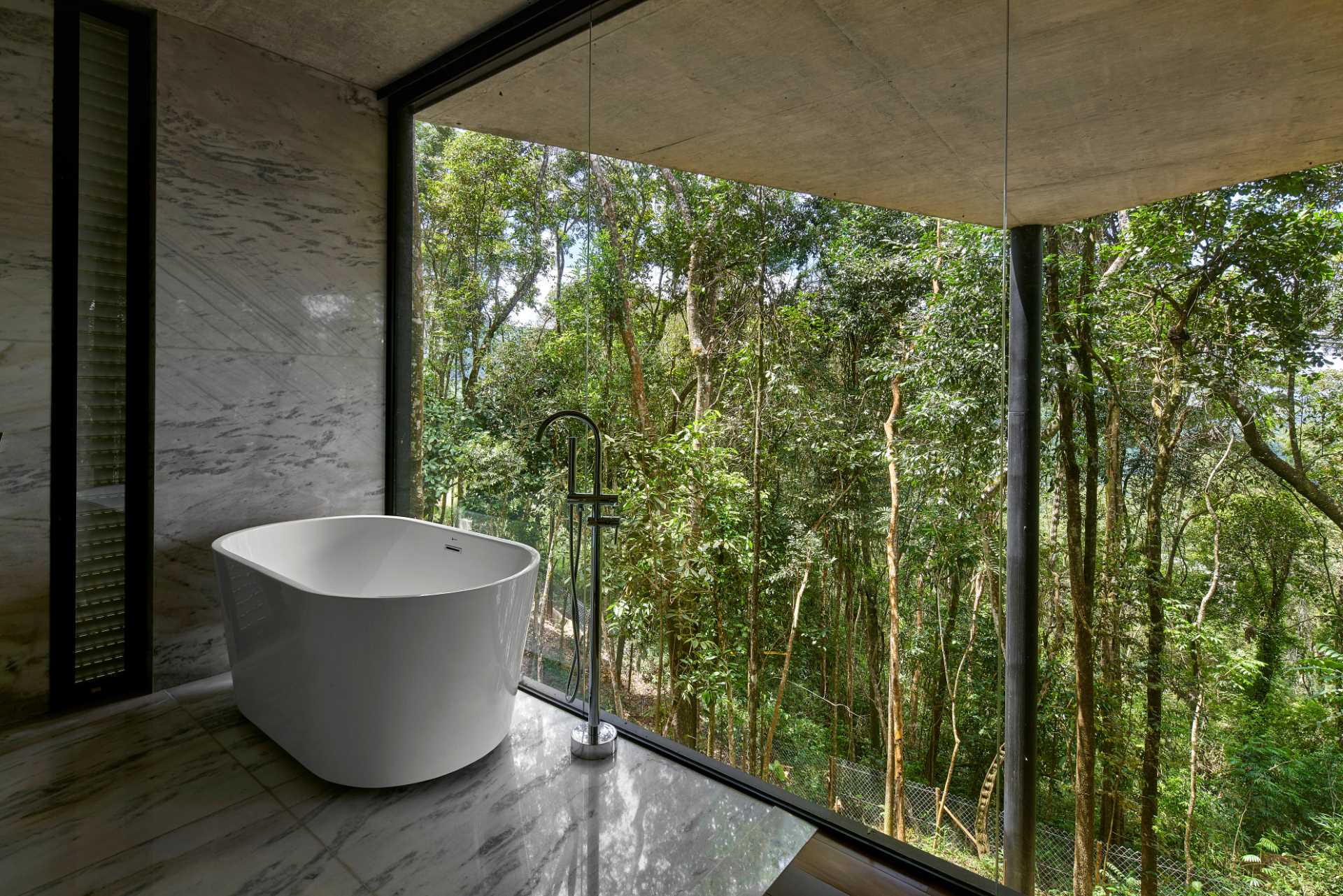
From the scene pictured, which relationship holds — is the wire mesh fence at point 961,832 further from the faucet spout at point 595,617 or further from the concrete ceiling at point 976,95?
the concrete ceiling at point 976,95

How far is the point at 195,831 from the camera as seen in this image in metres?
1.84

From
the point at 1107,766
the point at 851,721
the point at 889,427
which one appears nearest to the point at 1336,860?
the point at 1107,766

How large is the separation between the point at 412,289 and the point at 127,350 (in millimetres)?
1180

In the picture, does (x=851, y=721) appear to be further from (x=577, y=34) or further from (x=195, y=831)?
(x=577, y=34)

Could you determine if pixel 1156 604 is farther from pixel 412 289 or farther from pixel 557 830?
pixel 412 289

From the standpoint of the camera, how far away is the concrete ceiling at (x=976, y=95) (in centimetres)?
149

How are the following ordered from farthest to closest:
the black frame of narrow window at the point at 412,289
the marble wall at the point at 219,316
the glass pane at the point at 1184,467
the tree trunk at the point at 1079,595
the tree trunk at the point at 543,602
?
the tree trunk at the point at 543,602 → the marble wall at the point at 219,316 → the black frame of narrow window at the point at 412,289 → the tree trunk at the point at 1079,595 → the glass pane at the point at 1184,467

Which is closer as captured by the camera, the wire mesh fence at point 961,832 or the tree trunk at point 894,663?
the wire mesh fence at point 961,832

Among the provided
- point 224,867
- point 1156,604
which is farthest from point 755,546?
point 224,867

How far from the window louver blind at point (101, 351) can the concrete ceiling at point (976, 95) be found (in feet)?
4.47

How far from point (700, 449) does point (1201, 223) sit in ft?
5.08

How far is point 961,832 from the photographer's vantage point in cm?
186

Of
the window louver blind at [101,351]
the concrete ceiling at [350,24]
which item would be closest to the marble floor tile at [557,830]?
the window louver blind at [101,351]

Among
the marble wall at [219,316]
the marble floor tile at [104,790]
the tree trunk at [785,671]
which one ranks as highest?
the marble wall at [219,316]
